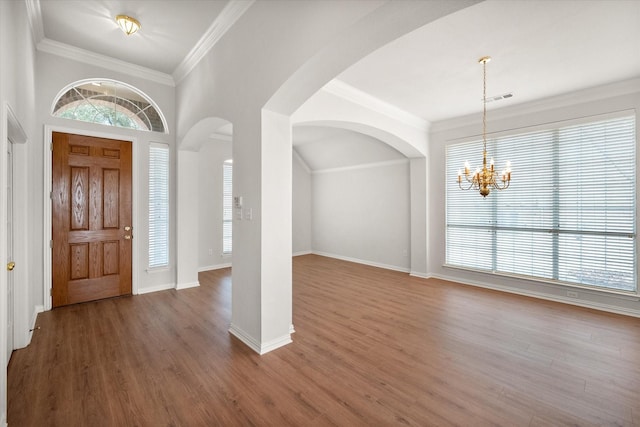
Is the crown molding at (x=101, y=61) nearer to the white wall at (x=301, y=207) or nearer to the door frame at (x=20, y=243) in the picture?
the door frame at (x=20, y=243)

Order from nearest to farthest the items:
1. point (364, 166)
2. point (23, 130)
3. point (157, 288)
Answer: point (23, 130) → point (157, 288) → point (364, 166)

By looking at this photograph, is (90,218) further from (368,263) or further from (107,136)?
(368,263)

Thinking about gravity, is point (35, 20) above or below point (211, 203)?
above

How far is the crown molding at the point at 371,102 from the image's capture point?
3828mm

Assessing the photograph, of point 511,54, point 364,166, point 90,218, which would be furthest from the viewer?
point 364,166

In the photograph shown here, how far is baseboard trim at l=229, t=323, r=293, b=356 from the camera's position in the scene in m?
2.73

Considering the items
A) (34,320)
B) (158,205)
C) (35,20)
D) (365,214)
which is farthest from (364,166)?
(34,320)

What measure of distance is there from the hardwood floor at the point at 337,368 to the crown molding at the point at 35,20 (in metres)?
3.40

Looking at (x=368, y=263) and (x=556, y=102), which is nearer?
(x=556, y=102)

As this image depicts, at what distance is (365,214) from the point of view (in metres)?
7.20

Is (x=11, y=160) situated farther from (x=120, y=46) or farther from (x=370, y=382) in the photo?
(x=370, y=382)

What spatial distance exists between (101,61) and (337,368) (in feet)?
16.6

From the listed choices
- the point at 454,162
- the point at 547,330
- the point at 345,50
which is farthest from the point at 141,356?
the point at 454,162

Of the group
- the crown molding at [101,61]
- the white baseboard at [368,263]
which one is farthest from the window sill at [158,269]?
the white baseboard at [368,263]
